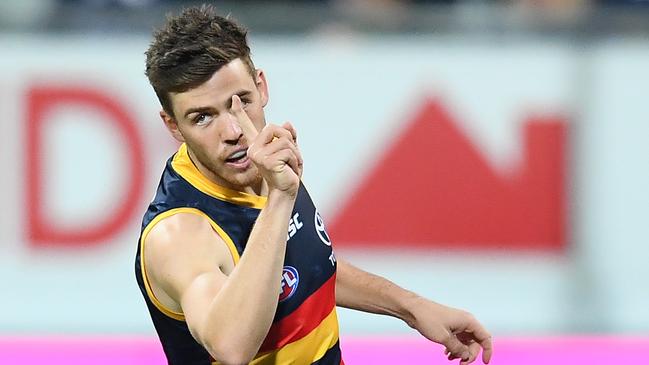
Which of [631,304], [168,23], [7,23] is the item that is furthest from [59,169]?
[168,23]

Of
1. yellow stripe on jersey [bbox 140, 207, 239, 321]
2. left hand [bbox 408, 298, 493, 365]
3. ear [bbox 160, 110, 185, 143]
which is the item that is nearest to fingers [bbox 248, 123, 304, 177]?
yellow stripe on jersey [bbox 140, 207, 239, 321]

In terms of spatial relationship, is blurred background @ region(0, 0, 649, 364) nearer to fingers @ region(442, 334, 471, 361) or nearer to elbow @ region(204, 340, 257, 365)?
fingers @ region(442, 334, 471, 361)

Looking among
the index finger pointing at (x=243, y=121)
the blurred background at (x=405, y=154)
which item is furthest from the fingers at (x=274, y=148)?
the blurred background at (x=405, y=154)

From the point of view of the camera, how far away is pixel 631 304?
7.69m

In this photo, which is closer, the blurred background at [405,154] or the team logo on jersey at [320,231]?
the team logo on jersey at [320,231]

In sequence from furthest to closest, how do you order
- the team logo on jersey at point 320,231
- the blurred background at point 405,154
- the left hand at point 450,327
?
the blurred background at point 405,154
the left hand at point 450,327
the team logo on jersey at point 320,231

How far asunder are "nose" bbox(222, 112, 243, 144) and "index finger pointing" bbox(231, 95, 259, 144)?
19mm

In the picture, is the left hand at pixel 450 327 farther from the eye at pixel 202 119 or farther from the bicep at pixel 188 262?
the eye at pixel 202 119

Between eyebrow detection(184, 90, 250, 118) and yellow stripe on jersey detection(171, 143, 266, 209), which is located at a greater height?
eyebrow detection(184, 90, 250, 118)

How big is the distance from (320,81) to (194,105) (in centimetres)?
456

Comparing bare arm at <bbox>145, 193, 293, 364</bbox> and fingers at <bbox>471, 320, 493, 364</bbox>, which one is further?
fingers at <bbox>471, 320, 493, 364</bbox>

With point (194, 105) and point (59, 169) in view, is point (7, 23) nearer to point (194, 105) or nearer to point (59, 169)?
point (59, 169)

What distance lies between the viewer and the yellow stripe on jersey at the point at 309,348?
338 centimetres

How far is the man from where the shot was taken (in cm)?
290
